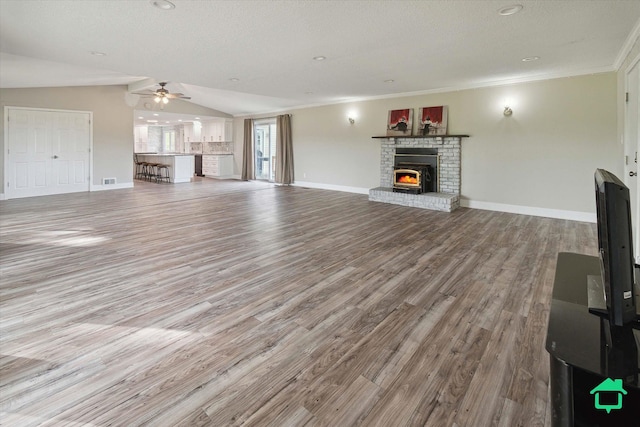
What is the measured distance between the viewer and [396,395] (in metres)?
1.72

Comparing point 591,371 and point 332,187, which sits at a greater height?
point 332,187

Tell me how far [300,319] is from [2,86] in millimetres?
9021

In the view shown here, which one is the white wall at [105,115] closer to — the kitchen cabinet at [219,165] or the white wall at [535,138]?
the kitchen cabinet at [219,165]

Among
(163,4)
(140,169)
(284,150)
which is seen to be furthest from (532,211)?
(140,169)

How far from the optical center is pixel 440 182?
7.59 metres

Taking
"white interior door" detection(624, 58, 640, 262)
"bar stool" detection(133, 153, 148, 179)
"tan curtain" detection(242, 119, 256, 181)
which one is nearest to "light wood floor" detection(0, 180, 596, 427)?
"white interior door" detection(624, 58, 640, 262)

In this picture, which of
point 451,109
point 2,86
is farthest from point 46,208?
point 451,109

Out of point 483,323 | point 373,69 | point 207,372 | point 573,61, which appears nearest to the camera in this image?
point 207,372

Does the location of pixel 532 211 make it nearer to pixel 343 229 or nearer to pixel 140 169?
pixel 343 229

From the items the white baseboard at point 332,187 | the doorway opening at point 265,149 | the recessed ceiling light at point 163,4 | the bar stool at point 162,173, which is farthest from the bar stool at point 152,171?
the recessed ceiling light at point 163,4

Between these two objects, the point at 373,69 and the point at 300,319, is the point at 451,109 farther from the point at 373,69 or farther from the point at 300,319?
the point at 300,319

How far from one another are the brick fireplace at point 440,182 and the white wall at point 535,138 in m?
0.18

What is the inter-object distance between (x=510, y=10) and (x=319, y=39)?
6.61 ft

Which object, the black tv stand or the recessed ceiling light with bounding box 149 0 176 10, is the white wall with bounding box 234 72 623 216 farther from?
the recessed ceiling light with bounding box 149 0 176 10
